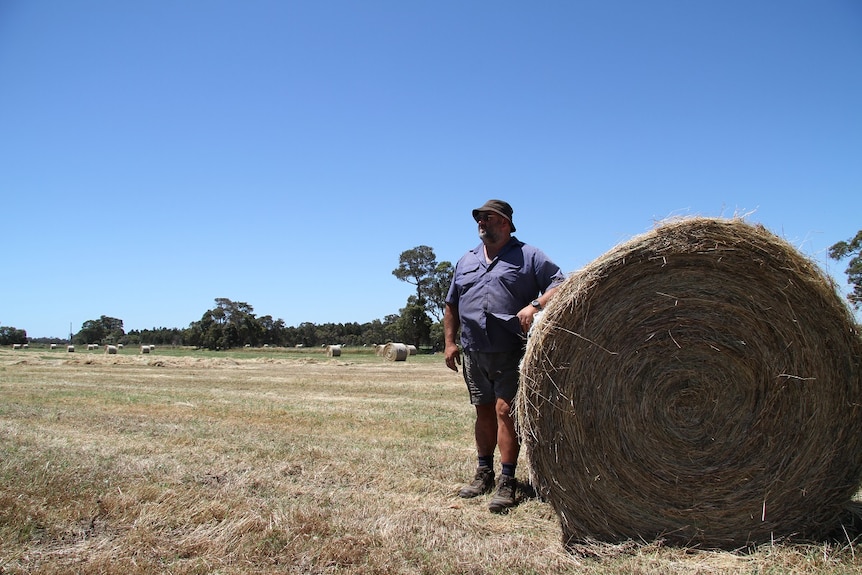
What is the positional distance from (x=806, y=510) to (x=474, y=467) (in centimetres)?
232

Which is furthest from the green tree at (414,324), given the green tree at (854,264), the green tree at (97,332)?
the green tree at (97,332)

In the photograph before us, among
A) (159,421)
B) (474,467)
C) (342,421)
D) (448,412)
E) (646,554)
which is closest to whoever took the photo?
(646,554)

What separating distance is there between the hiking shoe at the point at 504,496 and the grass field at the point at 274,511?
7 cm

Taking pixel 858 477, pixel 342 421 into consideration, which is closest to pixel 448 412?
pixel 342 421

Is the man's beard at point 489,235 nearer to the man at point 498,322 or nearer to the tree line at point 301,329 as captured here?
the man at point 498,322

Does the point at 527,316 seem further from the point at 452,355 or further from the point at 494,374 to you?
the point at 452,355

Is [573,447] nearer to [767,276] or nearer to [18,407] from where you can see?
[767,276]

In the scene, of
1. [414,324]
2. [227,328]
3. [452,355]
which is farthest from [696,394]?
[227,328]

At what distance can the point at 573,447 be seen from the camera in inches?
130

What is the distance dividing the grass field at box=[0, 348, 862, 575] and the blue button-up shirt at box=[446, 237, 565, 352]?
1.08m

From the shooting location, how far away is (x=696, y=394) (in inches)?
131

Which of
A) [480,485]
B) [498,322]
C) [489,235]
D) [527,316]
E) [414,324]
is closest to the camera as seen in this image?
[527,316]

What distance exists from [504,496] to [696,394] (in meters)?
1.35

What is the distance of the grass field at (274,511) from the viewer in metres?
2.82
